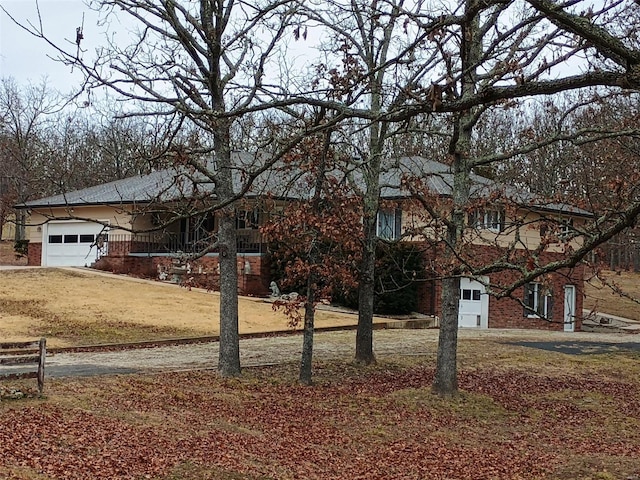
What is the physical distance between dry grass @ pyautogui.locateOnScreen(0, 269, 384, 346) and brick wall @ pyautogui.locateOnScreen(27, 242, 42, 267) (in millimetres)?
5790

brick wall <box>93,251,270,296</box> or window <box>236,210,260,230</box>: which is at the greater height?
window <box>236,210,260,230</box>

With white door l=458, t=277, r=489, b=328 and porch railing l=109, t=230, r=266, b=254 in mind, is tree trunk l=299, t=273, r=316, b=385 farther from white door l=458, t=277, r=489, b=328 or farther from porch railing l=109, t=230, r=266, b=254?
porch railing l=109, t=230, r=266, b=254

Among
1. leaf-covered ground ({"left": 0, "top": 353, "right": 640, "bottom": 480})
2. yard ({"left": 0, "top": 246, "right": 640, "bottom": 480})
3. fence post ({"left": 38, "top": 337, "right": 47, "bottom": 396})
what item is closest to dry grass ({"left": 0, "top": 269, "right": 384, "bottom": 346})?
yard ({"left": 0, "top": 246, "right": 640, "bottom": 480})

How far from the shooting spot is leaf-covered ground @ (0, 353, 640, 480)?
28.1 feet

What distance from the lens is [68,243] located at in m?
36.9

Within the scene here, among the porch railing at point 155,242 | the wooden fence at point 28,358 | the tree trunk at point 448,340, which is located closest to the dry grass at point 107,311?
the porch railing at point 155,242

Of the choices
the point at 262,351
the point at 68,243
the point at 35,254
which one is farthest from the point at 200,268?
the point at 262,351

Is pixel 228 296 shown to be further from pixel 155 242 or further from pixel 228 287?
pixel 155 242

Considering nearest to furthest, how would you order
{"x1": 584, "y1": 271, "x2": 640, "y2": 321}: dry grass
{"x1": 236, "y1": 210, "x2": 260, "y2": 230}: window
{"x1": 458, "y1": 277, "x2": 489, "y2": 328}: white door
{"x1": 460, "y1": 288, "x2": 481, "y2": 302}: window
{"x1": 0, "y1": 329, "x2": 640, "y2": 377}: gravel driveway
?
{"x1": 236, "y1": 210, "x2": 260, "y2": 230}: window < {"x1": 0, "y1": 329, "x2": 640, "y2": 377}: gravel driveway < {"x1": 458, "y1": 277, "x2": 489, "y2": 328}: white door < {"x1": 460, "y1": 288, "x2": 481, "y2": 302}: window < {"x1": 584, "y1": 271, "x2": 640, "y2": 321}: dry grass

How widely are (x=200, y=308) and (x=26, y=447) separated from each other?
1955 centimetres

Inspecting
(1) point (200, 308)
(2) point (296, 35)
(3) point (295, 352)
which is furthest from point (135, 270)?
(2) point (296, 35)

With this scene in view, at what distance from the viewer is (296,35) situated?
6871mm

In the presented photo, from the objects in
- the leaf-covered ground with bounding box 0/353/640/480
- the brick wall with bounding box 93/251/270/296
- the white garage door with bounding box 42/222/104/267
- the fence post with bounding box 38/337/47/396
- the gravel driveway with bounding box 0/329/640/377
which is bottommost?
the leaf-covered ground with bounding box 0/353/640/480

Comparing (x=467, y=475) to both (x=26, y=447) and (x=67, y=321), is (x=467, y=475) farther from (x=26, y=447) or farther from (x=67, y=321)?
(x=67, y=321)
